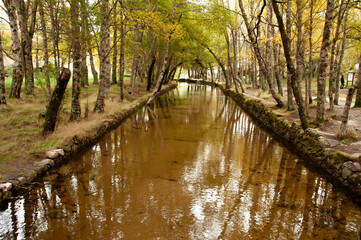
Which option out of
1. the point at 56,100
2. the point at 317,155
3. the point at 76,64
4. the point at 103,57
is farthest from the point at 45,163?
the point at 317,155

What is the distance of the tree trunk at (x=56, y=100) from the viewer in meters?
7.14

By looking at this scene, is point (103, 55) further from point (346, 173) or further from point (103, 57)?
point (346, 173)

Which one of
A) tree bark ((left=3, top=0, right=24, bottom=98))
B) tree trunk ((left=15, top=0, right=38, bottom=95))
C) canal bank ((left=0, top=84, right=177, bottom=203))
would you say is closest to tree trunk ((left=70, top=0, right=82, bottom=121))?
canal bank ((left=0, top=84, right=177, bottom=203))

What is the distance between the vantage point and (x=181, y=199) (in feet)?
16.7

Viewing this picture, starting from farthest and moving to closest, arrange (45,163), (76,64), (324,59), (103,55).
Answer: (103,55) → (76,64) → (324,59) → (45,163)

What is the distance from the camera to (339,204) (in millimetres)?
5184

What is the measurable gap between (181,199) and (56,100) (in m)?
4.92

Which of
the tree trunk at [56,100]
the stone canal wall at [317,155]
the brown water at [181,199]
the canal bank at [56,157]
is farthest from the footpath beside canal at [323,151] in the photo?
the tree trunk at [56,100]

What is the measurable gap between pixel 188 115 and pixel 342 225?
11.5 meters

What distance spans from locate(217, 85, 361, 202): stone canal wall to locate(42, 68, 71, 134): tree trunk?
311 inches

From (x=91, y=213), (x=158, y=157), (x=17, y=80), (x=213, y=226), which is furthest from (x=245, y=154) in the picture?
(x=17, y=80)

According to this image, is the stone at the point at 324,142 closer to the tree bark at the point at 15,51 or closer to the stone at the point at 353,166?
the stone at the point at 353,166

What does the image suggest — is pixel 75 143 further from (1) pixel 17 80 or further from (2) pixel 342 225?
(2) pixel 342 225

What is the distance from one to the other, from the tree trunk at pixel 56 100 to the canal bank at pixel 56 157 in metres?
0.79
